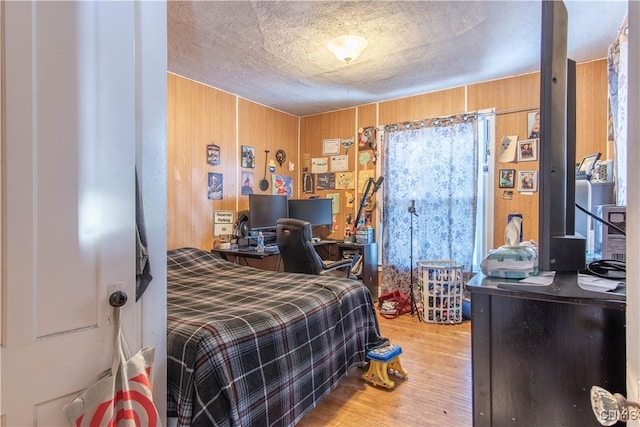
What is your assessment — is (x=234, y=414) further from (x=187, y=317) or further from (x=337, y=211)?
(x=337, y=211)

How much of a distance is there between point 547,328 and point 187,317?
1.44 m

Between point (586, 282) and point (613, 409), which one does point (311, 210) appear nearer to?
point (586, 282)

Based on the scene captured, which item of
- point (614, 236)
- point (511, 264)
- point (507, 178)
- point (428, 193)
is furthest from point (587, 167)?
point (511, 264)

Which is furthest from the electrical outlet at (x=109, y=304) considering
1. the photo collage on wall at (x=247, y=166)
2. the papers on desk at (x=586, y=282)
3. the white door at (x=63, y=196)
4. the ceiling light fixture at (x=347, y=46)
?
the photo collage on wall at (x=247, y=166)

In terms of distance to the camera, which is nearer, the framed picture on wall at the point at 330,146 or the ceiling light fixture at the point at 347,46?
the ceiling light fixture at the point at 347,46

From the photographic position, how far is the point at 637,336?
567 mm

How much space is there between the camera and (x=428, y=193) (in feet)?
12.8

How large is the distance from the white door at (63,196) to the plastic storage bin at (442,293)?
3070 mm

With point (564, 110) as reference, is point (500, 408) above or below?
below

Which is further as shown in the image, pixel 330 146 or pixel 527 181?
pixel 330 146

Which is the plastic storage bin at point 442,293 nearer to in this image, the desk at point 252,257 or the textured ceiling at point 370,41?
the desk at point 252,257

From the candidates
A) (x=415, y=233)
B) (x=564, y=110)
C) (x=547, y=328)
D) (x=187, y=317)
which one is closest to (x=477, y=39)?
(x=564, y=110)

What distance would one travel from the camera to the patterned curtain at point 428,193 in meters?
3.66

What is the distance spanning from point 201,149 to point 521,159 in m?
3.37
